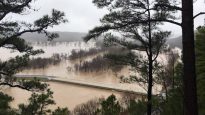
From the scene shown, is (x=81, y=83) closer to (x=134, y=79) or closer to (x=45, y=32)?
(x=134, y=79)

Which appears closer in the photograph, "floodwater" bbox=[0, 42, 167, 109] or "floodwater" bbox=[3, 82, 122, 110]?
"floodwater" bbox=[3, 82, 122, 110]

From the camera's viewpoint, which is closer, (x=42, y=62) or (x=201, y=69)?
(x=201, y=69)

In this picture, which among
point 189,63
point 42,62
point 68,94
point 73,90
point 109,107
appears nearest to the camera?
point 189,63

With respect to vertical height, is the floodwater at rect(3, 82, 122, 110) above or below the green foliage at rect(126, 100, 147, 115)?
below

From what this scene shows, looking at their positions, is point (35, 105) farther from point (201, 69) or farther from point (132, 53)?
point (201, 69)

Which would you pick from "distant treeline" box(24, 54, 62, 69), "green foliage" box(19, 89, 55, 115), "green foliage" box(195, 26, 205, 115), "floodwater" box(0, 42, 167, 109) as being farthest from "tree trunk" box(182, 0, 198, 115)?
"distant treeline" box(24, 54, 62, 69)

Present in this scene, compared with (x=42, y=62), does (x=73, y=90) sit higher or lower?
lower

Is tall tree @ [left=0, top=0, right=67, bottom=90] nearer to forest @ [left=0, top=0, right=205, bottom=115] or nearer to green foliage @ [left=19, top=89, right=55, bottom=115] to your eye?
forest @ [left=0, top=0, right=205, bottom=115]

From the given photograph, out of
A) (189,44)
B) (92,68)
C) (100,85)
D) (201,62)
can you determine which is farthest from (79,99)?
(189,44)

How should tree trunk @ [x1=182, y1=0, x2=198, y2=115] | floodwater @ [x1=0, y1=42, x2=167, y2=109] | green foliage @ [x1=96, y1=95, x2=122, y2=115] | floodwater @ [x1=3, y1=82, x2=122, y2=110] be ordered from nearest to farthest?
1. tree trunk @ [x1=182, y1=0, x2=198, y2=115]
2. green foliage @ [x1=96, y1=95, x2=122, y2=115]
3. floodwater @ [x1=3, y1=82, x2=122, y2=110]
4. floodwater @ [x1=0, y1=42, x2=167, y2=109]

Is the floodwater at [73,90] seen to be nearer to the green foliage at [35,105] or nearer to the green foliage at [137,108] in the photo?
the green foliage at [35,105]

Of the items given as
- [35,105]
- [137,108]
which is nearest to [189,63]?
[137,108]
